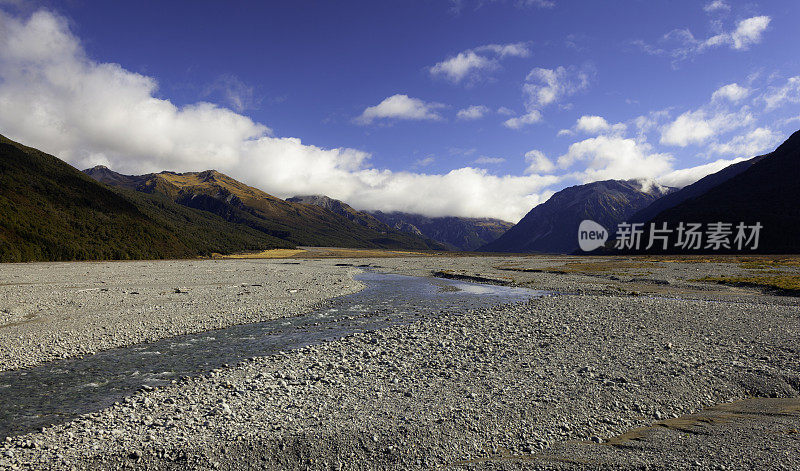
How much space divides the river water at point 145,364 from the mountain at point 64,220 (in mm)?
121983

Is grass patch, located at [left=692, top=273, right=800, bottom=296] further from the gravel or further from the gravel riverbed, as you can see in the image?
the gravel

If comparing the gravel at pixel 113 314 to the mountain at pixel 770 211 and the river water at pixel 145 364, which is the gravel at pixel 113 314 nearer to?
the river water at pixel 145 364

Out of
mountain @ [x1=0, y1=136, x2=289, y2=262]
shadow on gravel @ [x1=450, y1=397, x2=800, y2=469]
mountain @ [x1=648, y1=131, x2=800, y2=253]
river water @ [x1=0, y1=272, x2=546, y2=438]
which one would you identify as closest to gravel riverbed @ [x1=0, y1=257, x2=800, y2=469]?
shadow on gravel @ [x1=450, y1=397, x2=800, y2=469]

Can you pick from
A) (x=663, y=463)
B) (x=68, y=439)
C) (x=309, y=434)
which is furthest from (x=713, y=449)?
(x=68, y=439)

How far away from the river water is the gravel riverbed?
1381 millimetres

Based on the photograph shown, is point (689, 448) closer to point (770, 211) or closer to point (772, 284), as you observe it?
point (772, 284)

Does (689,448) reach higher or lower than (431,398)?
higher

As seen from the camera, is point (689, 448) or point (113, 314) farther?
point (113, 314)

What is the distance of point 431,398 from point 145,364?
14.0 m

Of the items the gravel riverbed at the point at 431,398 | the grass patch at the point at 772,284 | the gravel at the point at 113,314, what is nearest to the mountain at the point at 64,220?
the gravel at the point at 113,314

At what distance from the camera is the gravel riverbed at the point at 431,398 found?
949 centimetres

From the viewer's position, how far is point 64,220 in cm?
12781

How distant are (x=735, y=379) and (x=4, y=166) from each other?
21171cm

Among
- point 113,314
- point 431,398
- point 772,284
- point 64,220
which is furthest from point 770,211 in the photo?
point 64,220
